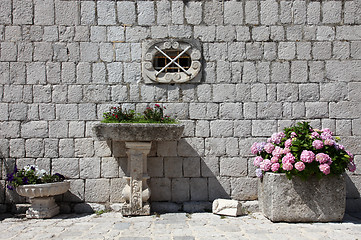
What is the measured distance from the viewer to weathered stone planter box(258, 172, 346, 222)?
424 centimetres

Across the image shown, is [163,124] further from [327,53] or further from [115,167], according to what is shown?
[327,53]

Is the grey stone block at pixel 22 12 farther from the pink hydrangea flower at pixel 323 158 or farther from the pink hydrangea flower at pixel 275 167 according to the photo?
the pink hydrangea flower at pixel 323 158

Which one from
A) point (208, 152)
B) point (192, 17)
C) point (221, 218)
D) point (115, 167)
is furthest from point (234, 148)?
point (192, 17)

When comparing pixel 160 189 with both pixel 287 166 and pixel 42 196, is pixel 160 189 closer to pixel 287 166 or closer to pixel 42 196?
pixel 42 196

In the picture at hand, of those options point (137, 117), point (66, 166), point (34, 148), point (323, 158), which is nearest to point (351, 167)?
point (323, 158)

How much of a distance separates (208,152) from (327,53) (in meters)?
2.59

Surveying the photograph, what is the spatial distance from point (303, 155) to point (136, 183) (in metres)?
2.40

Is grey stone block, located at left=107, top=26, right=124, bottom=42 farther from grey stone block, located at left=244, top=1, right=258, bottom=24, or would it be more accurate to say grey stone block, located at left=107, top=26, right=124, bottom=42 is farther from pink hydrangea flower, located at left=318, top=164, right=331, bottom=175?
pink hydrangea flower, located at left=318, top=164, right=331, bottom=175

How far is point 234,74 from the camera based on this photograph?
16.7ft

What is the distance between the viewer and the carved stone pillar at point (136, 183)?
14.9ft

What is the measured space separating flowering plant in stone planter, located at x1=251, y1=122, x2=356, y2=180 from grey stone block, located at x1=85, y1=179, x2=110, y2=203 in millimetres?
2404

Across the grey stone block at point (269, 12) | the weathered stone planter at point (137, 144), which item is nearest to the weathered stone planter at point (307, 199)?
the weathered stone planter at point (137, 144)

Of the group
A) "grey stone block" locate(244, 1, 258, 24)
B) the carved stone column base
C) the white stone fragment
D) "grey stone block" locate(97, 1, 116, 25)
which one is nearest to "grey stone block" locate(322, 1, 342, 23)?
"grey stone block" locate(244, 1, 258, 24)

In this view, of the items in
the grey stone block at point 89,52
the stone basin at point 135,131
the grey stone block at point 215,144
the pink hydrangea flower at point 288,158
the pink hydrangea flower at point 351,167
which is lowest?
the pink hydrangea flower at point 351,167
